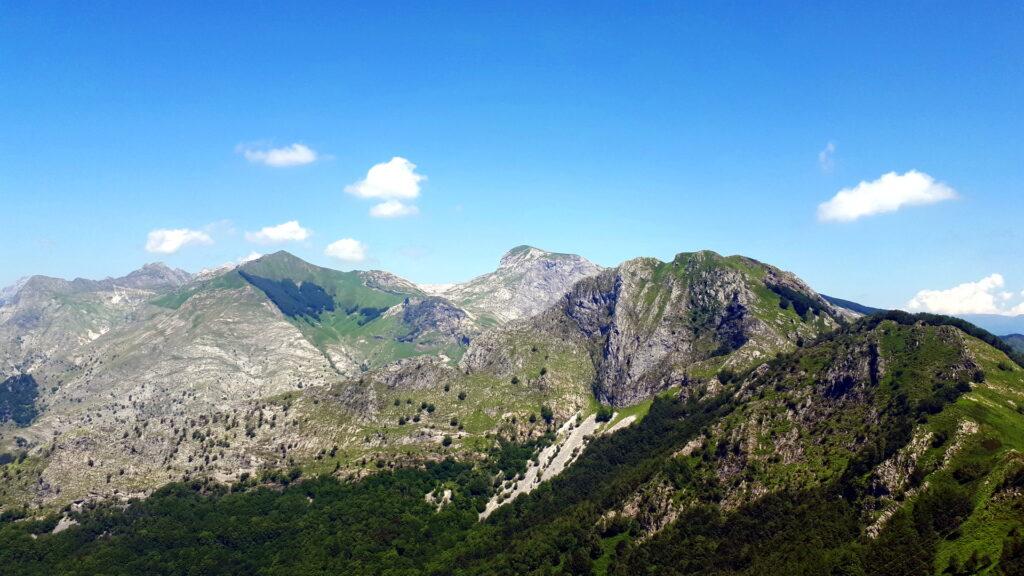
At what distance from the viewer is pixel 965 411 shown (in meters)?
171

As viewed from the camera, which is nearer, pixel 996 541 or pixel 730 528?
pixel 996 541

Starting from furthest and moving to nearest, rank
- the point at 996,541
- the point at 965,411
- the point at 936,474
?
the point at 965,411
the point at 936,474
the point at 996,541

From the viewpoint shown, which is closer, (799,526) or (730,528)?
(799,526)

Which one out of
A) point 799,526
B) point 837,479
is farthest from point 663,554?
point 837,479

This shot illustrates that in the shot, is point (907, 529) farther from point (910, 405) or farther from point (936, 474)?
point (910, 405)

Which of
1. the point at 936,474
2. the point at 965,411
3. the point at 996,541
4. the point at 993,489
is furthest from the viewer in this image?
the point at 965,411

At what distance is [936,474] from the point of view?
506 feet

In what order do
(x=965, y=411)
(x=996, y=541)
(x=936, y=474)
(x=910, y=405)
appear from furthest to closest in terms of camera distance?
(x=910, y=405), (x=965, y=411), (x=936, y=474), (x=996, y=541)

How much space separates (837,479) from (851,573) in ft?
152

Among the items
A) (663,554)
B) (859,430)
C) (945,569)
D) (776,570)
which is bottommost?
(663,554)

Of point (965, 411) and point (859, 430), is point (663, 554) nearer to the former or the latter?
point (859, 430)

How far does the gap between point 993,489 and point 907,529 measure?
2140 centimetres

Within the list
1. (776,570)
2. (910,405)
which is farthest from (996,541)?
(910,405)

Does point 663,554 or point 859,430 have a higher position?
point 859,430
